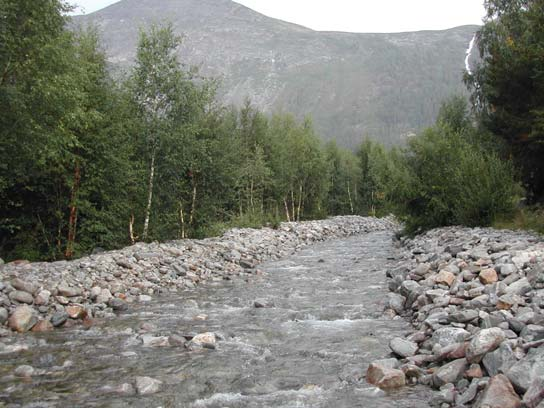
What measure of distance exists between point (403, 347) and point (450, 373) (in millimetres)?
1174

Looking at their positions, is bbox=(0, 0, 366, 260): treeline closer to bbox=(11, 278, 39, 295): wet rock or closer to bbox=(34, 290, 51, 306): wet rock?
bbox=(11, 278, 39, 295): wet rock

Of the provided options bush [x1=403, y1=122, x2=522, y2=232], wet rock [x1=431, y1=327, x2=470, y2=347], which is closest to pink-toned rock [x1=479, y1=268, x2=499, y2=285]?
wet rock [x1=431, y1=327, x2=470, y2=347]

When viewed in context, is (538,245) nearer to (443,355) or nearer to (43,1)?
(443,355)

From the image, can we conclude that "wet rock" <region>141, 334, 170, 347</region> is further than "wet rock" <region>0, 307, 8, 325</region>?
No

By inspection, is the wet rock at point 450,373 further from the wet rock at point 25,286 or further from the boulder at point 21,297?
the wet rock at point 25,286

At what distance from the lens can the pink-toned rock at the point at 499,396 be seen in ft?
13.9

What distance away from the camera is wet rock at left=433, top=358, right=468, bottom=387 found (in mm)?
5316

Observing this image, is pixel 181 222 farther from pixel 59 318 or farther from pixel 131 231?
pixel 59 318

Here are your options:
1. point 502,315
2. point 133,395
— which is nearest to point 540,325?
point 502,315

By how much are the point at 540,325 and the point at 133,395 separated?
5.07 metres

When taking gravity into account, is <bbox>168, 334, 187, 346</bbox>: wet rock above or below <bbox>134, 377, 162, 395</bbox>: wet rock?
below

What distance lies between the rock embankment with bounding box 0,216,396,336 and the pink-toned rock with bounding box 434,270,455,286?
22.9 feet

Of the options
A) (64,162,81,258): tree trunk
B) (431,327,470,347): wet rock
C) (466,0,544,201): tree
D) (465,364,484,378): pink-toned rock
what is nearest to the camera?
(465,364,484,378): pink-toned rock

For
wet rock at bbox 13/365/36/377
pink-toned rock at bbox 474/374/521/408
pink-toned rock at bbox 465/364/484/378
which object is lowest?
wet rock at bbox 13/365/36/377
